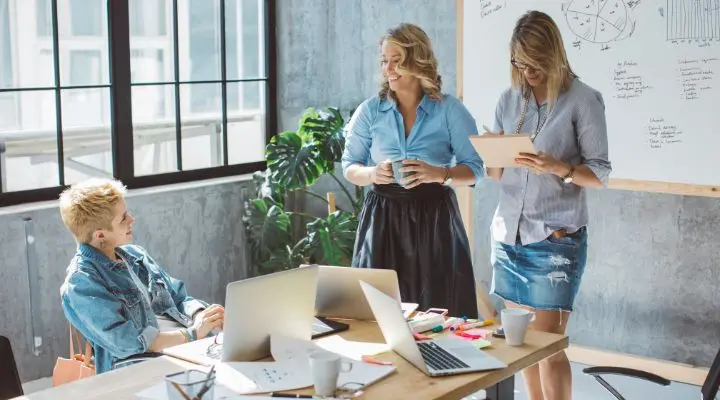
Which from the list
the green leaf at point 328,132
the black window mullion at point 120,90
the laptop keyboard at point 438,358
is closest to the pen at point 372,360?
the laptop keyboard at point 438,358

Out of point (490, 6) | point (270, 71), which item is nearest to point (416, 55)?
point (490, 6)

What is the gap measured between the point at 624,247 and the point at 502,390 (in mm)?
2124

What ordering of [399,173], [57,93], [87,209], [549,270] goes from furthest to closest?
[57,93], [399,173], [549,270], [87,209]

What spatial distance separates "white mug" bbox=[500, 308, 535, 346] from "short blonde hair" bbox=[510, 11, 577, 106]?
100 cm

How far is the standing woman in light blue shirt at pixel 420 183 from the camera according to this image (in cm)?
378

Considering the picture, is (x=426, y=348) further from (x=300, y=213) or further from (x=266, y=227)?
(x=300, y=213)

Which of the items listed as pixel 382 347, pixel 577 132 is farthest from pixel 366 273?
pixel 577 132

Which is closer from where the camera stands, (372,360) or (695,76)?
(372,360)

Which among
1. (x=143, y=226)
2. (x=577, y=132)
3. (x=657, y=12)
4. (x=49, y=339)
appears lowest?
(x=49, y=339)

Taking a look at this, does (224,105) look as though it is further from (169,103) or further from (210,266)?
(210,266)

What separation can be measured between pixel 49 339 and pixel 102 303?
1.91m

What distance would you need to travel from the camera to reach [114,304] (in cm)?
304

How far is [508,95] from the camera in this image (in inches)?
144

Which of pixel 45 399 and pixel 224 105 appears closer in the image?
pixel 45 399
